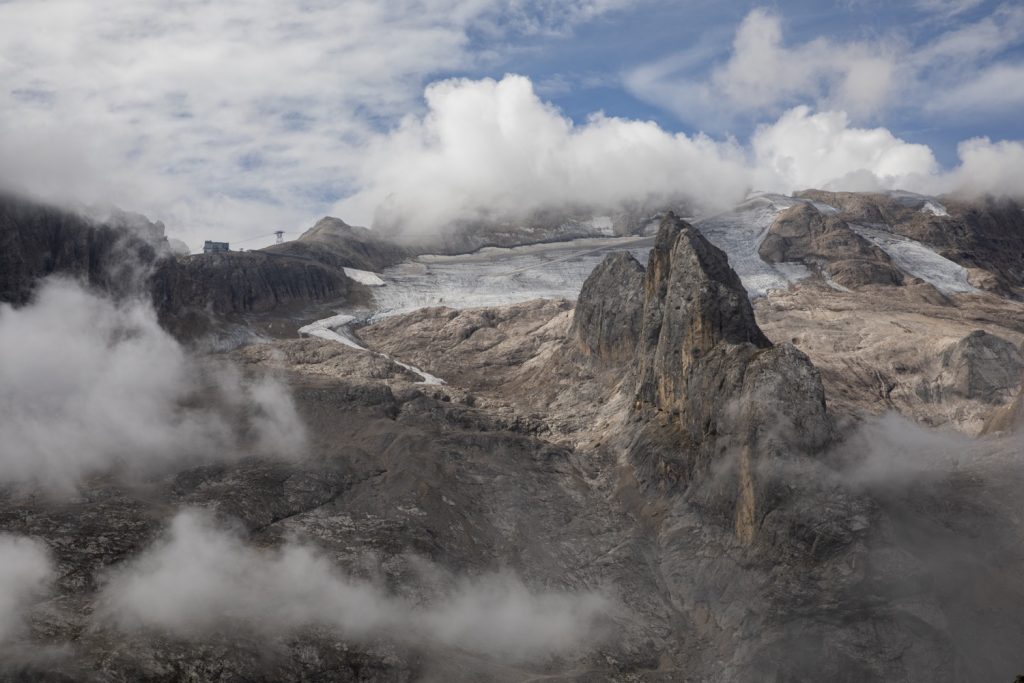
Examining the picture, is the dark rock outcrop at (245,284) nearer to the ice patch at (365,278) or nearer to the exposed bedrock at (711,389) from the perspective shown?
the ice patch at (365,278)

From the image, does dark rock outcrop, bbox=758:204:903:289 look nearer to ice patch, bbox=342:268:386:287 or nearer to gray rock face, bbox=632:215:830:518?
gray rock face, bbox=632:215:830:518

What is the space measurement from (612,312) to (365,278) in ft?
268

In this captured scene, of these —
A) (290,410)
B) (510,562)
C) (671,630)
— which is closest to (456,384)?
(290,410)

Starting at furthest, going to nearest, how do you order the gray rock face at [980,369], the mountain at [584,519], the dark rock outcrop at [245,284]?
1. the dark rock outcrop at [245,284]
2. the gray rock face at [980,369]
3. the mountain at [584,519]

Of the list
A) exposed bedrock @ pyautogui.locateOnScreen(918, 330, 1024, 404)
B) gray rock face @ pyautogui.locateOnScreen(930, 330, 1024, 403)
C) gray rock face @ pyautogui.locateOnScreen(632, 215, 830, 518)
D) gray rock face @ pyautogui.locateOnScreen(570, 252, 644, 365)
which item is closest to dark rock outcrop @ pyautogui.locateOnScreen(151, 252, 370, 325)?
gray rock face @ pyautogui.locateOnScreen(570, 252, 644, 365)

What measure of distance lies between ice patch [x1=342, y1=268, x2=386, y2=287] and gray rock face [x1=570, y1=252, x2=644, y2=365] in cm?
6650

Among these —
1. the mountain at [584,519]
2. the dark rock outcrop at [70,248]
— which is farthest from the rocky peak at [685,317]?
the dark rock outcrop at [70,248]

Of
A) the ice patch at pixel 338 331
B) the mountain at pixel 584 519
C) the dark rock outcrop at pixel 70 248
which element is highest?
the dark rock outcrop at pixel 70 248

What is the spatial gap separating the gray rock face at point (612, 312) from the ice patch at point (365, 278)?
6650 centimetres

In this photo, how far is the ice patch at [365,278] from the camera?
7613 inches

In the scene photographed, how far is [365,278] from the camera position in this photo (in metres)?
196

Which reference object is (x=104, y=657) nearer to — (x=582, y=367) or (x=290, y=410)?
(x=290, y=410)

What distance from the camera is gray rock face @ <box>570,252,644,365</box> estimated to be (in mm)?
124062

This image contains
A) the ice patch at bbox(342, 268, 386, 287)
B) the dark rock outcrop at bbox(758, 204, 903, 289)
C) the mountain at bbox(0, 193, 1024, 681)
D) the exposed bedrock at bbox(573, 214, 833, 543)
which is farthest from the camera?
the ice patch at bbox(342, 268, 386, 287)
